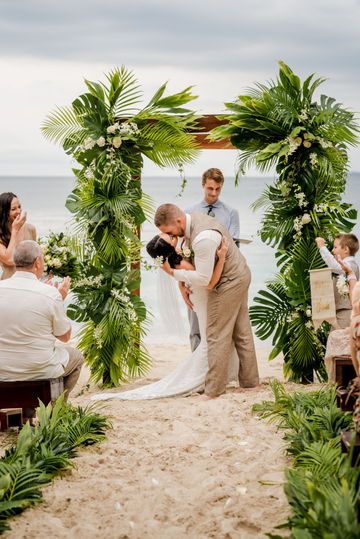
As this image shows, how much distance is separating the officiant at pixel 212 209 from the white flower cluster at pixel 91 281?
3.21 feet

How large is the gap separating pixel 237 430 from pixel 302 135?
317 centimetres

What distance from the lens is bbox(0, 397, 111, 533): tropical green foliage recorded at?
493 centimetres

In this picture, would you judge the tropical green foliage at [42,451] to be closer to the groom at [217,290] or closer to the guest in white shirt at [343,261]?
the groom at [217,290]

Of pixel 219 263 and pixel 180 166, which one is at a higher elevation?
pixel 180 166

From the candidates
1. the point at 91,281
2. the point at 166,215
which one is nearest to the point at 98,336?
the point at 91,281

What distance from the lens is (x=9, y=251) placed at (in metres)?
7.94

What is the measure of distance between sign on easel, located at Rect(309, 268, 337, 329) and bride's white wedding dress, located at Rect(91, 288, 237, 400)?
92cm

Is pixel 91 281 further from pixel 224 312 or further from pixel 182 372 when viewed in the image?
pixel 224 312

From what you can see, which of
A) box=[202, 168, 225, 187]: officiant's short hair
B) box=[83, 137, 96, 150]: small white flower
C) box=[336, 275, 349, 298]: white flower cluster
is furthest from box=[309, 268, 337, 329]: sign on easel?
box=[83, 137, 96, 150]: small white flower

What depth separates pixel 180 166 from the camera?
8711mm

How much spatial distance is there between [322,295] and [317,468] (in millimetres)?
3148

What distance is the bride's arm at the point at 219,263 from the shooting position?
7.51 meters

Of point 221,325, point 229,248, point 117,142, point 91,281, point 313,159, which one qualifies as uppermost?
point 117,142

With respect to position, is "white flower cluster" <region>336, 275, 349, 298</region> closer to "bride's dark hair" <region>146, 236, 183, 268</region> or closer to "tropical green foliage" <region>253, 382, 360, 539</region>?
"tropical green foliage" <region>253, 382, 360, 539</region>
